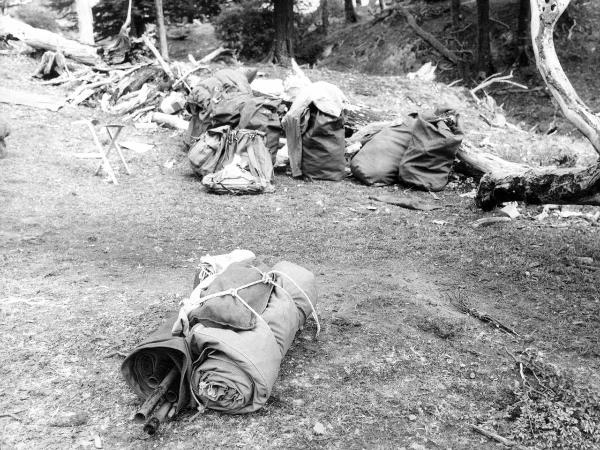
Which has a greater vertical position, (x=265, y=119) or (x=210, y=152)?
(x=265, y=119)

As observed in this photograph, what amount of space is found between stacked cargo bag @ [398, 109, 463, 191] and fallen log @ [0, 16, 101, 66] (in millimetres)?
8882

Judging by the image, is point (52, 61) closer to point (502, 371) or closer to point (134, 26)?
point (134, 26)

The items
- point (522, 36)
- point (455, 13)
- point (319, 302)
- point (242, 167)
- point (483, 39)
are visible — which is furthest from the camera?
point (455, 13)

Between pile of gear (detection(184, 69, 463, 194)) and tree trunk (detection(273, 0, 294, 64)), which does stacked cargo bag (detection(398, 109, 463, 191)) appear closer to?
pile of gear (detection(184, 69, 463, 194))

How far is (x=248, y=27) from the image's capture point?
1678 cm

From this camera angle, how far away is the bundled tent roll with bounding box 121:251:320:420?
115 inches

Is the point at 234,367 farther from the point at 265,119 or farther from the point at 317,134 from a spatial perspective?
the point at 265,119

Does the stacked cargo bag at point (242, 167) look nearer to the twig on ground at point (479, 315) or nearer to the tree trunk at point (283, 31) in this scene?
the twig on ground at point (479, 315)

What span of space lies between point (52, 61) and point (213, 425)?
1222 cm

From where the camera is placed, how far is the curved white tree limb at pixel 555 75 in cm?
432

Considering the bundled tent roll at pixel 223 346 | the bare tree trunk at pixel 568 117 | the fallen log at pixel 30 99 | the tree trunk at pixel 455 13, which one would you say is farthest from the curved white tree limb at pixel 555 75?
the tree trunk at pixel 455 13

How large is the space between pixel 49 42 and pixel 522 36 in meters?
12.3

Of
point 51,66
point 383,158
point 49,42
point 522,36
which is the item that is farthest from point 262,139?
point 522,36

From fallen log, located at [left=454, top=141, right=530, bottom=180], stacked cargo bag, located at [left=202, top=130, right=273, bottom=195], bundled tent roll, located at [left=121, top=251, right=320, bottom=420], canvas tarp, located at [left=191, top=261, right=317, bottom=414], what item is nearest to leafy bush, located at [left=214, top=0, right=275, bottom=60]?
stacked cargo bag, located at [left=202, top=130, right=273, bottom=195]
